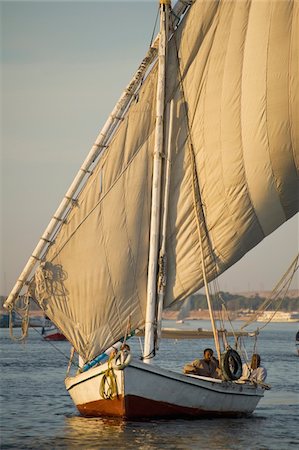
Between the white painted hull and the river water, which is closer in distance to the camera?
the river water

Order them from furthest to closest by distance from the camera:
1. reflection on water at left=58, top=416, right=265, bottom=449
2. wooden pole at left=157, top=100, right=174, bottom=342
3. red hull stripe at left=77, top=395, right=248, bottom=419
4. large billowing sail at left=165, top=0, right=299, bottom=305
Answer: large billowing sail at left=165, top=0, right=299, bottom=305 → wooden pole at left=157, top=100, right=174, bottom=342 → red hull stripe at left=77, top=395, right=248, bottom=419 → reflection on water at left=58, top=416, right=265, bottom=449

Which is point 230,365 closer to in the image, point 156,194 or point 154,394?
point 154,394

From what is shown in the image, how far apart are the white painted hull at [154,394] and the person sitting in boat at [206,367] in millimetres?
716

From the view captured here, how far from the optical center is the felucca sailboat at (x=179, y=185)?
2730 cm

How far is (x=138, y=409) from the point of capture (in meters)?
25.7

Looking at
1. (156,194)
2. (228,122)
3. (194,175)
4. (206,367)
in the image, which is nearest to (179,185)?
(194,175)

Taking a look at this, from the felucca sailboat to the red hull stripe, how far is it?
0.37 metres

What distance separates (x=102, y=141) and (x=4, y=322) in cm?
11901

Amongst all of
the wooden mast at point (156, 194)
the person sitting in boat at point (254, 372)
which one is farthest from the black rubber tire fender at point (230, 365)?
the wooden mast at point (156, 194)

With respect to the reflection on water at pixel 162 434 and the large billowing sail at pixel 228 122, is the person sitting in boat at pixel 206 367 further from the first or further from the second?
the large billowing sail at pixel 228 122

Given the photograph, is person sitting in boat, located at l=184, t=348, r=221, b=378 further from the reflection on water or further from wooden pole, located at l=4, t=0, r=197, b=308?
wooden pole, located at l=4, t=0, r=197, b=308

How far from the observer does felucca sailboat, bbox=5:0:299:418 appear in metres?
27.3

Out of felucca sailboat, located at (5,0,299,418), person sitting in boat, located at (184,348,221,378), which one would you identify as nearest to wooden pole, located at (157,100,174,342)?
felucca sailboat, located at (5,0,299,418)

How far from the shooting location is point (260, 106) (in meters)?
27.9
